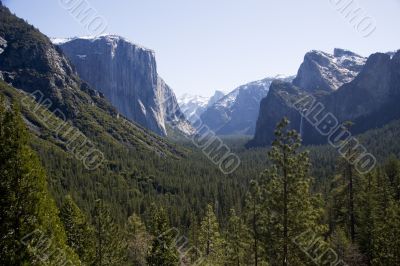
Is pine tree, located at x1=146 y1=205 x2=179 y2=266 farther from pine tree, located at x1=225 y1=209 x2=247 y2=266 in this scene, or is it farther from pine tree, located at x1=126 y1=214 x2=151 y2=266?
pine tree, located at x1=126 y1=214 x2=151 y2=266

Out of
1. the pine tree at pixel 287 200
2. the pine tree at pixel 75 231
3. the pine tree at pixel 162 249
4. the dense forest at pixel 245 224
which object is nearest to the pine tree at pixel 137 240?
the dense forest at pixel 245 224

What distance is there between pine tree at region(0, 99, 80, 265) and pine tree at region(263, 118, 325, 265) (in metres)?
16.2

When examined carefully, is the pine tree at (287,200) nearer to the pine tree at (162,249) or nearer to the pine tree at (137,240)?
the pine tree at (162,249)

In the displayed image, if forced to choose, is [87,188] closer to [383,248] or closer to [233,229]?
[233,229]

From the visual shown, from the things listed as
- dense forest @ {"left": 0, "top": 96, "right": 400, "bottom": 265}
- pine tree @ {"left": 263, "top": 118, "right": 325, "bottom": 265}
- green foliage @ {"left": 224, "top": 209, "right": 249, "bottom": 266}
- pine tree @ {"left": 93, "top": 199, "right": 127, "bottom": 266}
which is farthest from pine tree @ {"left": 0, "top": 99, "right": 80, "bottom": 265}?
green foliage @ {"left": 224, "top": 209, "right": 249, "bottom": 266}

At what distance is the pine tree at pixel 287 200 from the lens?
2988 centimetres

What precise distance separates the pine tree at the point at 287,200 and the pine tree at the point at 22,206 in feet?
53.0

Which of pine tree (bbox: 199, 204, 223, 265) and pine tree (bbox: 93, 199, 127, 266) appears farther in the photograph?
pine tree (bbox: 199, 204, 223, 265)

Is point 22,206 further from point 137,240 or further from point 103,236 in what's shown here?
point 137,240

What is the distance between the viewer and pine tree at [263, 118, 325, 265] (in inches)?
1176

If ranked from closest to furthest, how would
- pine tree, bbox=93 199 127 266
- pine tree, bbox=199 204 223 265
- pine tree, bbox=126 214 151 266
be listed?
pine tree, bbox=93 199 127 266 < pine tree, bbox=199 204 223 265 < pine tree, bbox=126 214 151 266

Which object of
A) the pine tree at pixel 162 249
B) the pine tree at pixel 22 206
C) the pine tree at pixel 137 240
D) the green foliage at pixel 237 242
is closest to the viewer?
the pine tree at pixel 22 206

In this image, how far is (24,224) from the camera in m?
19.1

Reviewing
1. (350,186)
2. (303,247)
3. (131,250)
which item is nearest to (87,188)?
(131,250)
